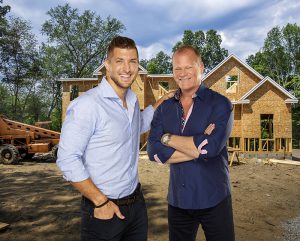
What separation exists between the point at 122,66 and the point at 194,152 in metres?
1.03

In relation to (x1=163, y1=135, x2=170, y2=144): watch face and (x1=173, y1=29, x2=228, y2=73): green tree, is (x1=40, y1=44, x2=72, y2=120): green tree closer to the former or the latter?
(x1=173, y1=29, x2=228, y2=73): green tree

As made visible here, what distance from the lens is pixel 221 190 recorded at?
296cm

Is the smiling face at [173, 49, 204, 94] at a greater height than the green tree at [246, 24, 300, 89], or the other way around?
the green tree at [246, 24, 300, 89]

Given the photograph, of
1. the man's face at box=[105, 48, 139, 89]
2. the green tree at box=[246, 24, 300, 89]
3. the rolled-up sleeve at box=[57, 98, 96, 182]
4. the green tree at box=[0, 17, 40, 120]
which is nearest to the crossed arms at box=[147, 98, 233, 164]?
the man's face at box=[105, 48, 139, 89]

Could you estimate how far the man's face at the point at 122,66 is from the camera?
2.78 metres

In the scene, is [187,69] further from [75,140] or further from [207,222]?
[207,222]

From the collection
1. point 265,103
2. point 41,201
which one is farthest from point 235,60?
point 41,201

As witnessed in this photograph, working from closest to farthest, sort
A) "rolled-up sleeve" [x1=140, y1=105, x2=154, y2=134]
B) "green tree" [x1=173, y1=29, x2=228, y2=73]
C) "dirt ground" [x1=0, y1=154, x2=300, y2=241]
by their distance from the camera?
"rolled-up sleeve" [x1=140, y1=105, x2=154, y2=134]
"dirt ground" [x1=0, y1=154, x2=300, y2=241]
"green tree" [x1=173, y1=29, x2=228, y2=73]

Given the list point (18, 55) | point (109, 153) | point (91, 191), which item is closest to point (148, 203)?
point (109, 153)

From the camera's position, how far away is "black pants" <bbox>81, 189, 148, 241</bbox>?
258cm

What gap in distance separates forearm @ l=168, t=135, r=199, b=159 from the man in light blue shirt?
372mm

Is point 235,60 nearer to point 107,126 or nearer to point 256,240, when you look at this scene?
point 256,240

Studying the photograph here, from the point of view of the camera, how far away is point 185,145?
2.96 m

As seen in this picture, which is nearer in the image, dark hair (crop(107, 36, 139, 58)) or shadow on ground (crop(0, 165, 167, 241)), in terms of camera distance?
dark hair (crop(107, 36, 139, 58))
